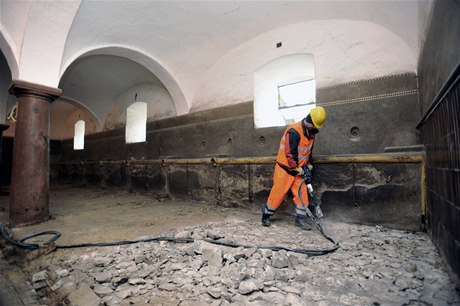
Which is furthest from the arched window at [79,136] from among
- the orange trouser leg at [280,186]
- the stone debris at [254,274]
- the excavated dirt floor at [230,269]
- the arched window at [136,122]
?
the orange trouser leg at [280,186]

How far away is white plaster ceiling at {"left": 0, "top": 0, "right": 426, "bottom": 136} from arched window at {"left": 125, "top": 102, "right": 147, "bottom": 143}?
2082 mm

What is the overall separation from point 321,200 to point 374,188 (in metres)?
0.80

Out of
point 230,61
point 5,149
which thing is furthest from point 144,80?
point 5,149

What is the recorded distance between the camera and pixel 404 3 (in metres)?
3.41

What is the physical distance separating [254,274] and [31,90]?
446 cm

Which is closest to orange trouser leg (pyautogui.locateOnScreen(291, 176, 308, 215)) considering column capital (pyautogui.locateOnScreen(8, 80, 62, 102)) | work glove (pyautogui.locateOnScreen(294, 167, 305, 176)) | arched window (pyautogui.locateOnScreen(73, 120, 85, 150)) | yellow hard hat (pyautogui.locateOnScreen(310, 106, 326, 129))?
work glove (pyautogui.locateOnScreen(294, 167, 305, 176))

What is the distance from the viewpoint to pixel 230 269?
2.20m

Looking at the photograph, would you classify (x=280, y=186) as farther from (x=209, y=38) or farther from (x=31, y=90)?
(x=31, y=90)

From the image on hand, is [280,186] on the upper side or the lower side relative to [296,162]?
lower

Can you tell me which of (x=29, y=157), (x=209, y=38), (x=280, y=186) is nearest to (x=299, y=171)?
(x=280, y=186)

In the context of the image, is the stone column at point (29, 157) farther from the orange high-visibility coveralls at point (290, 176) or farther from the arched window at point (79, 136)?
the arched window at point (79, 136)

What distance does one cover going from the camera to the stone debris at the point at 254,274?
1787mm

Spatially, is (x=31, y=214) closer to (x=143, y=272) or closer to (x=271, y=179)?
(x=143, y=272)

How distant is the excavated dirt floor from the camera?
1811mm
